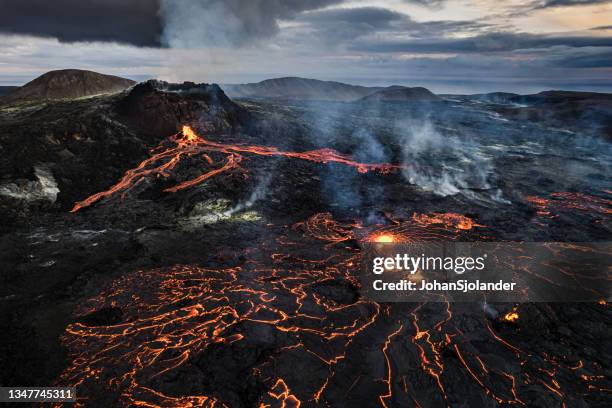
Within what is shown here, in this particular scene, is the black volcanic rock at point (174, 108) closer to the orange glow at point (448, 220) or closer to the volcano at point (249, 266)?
the volcano at point (249, 266)

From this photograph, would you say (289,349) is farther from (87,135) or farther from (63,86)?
(63,86)

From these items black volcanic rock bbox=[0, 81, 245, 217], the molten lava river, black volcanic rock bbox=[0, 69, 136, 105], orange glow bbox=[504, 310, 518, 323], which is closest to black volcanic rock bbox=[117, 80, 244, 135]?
black volcanic rock bbox=[0, 81, 245, 217]

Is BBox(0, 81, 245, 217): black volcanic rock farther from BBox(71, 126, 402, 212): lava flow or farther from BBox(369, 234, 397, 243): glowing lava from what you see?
BBox(369, 234, 397, 243): glowing lava

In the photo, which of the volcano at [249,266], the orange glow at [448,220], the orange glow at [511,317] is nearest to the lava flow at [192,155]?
the volcano at [249,266]

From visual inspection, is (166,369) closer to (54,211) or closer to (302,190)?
(54,211)

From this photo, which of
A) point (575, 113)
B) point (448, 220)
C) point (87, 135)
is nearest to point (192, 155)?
point (87, 135)

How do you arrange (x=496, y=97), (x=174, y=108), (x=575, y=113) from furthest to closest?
(x=496, y=97) → (x=575, y=113) → (x=174, y=108)
